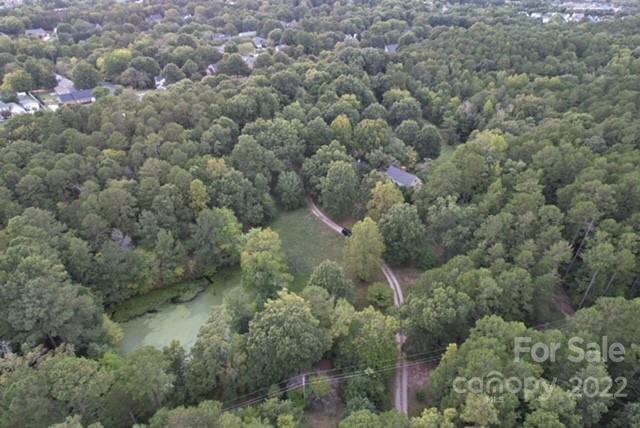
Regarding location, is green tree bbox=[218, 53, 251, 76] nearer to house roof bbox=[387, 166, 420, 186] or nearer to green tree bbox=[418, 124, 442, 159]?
green tree bbox=[418, 124, 442, 159]

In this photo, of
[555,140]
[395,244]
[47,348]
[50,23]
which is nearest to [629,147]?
[555,140]

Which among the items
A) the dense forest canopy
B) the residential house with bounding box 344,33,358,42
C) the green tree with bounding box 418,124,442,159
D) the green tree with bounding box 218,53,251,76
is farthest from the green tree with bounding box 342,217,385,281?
the residential house with bounding box 344,33,358,42

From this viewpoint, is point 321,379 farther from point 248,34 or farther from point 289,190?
point 248,34

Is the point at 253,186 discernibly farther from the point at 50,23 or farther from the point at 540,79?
the point at 50,23

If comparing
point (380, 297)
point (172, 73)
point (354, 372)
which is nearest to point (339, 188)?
point (380, 297)

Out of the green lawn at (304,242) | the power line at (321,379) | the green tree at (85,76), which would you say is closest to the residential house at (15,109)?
the green tree at (85,76)

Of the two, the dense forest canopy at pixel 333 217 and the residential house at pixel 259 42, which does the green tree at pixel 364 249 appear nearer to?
the dense forest canopy at pixel 333 217
